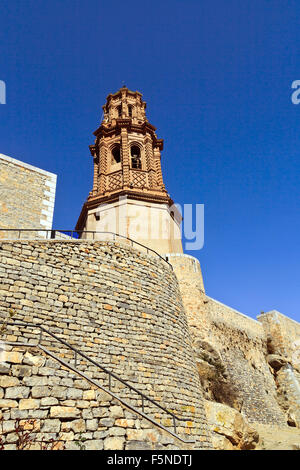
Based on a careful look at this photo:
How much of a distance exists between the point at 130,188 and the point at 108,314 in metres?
13.5

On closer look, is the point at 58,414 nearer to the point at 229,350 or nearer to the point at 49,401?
the point at 49,401

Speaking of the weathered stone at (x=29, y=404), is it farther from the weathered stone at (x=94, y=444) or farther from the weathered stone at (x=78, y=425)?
the weathered stone at (x=94, y=444)

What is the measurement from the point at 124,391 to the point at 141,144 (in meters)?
20.6

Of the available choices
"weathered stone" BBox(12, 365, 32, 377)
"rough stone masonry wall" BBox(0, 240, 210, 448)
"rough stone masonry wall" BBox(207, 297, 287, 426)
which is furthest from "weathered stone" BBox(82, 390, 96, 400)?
"rough stone masonry wall" BBox(207, 297, 287, 426)

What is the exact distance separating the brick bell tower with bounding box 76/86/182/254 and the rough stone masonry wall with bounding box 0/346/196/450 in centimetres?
1358

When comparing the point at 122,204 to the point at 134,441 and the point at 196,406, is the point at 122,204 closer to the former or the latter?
the point at 196,406

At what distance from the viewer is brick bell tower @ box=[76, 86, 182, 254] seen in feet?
66.5

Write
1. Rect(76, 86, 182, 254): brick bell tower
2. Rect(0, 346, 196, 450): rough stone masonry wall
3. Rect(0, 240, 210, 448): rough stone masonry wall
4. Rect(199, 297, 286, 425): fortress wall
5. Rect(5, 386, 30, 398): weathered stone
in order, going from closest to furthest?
1. Rect(0, 346, 196, 450): rough stone masonry wall
2. Rect(5, 386, 30, 398): weathered stone
3. Rect(0, 240, 210, 448): rough stone masonry wall
4. Rect(199, 297, 286, 425): fortress wall
5. Rect(76, 86, 182, 254): brick bell tower

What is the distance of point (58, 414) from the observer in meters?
5.33

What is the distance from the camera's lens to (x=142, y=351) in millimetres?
9320

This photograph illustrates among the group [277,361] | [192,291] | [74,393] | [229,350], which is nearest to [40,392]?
[74,393]

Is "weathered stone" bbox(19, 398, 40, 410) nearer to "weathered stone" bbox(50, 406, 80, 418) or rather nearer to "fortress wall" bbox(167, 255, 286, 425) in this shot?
"weathered stone" bbox(50, 406, 80, 418)

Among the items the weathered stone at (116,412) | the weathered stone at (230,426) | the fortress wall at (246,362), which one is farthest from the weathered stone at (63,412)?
the fortress wall at (246,362)
